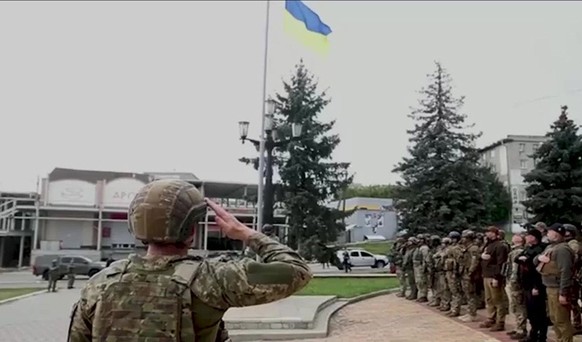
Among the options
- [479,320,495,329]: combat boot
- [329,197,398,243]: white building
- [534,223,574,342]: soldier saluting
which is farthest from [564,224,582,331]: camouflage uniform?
[329,197,398,243]: white building

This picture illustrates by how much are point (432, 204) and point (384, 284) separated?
785cm

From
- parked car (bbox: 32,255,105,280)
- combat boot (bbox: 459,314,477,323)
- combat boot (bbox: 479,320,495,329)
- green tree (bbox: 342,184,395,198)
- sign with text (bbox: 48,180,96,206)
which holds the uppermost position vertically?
green tree (bbox: 342,184,395,198)

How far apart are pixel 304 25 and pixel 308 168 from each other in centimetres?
1172

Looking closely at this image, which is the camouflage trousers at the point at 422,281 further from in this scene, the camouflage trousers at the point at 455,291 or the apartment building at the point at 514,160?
the apartment building at the point at 514,160

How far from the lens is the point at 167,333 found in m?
1.91

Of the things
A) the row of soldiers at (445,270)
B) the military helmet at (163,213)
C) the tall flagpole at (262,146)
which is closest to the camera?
the military helmet at (163,213)

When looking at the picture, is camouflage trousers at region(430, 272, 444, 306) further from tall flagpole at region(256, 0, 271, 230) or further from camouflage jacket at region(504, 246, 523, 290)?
tall flagpole at region(256, 0, 271, 230)

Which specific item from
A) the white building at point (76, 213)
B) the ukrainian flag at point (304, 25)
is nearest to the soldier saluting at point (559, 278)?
the ukrainian flag at point (304, 25)

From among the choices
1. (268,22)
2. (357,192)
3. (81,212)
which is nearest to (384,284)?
(268,22)

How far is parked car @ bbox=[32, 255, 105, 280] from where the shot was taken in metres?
22.8

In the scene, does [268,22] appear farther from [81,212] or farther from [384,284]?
[81,212]

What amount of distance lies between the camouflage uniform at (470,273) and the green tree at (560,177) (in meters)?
10.4

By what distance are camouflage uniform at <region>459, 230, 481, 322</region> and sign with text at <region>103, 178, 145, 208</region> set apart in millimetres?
27521

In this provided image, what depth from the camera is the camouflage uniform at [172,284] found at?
1.92 meters
